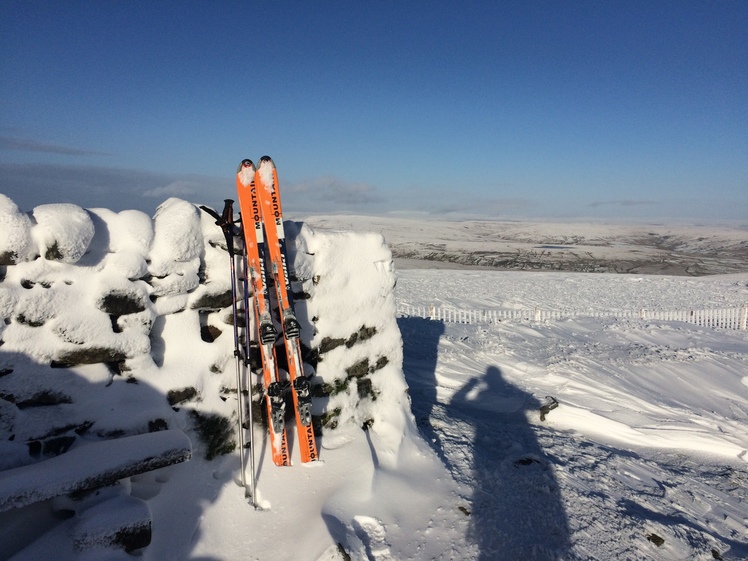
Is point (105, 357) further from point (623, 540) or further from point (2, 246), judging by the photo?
point (623, 540)

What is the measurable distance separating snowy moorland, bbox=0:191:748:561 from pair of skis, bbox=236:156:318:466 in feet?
0.68

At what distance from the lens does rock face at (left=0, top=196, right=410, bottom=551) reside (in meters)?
2.57

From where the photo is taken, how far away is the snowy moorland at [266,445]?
255 centimetres

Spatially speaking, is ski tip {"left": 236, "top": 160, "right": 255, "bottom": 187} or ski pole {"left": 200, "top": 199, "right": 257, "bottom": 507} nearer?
ski pole {"left": 200, "top": 199, "right": 257, "bottom": 507}

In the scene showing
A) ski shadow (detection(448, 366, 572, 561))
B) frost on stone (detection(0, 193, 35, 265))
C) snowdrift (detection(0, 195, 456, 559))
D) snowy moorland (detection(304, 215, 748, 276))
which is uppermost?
frost on stone (detection(0, 193, 35, 265))

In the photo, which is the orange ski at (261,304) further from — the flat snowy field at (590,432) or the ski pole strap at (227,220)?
the flat snowy field at (590,432)

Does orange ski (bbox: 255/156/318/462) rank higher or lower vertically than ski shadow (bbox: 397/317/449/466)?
higher

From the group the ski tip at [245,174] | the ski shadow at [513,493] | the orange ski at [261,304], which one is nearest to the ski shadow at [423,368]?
the ski shadow at [513,493]

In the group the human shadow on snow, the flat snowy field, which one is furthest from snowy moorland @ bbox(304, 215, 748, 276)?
the human shadow on snow

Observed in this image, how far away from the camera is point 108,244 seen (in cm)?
303

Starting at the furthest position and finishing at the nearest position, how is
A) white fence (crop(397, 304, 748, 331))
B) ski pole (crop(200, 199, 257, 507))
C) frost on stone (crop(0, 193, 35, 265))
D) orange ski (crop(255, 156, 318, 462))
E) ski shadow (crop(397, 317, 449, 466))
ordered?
1. white fence (crop(397, 304, 748, 331))
2. ski shadow (crop(397, 317, 449, 466))
3. orange ski (crop(255, 156, 318, 462))
4. ski pole (crop(200, 199, 257, 507))
5. frost on stone (crop(0, 193, 35, 265))

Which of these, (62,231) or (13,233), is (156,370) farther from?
Answer: (13,233)

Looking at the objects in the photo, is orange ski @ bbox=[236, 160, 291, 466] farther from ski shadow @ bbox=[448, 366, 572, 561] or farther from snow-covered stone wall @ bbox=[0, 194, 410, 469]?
ski shadow @ bbox=[448, 366, 572, 561]

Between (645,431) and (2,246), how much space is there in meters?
7.02
